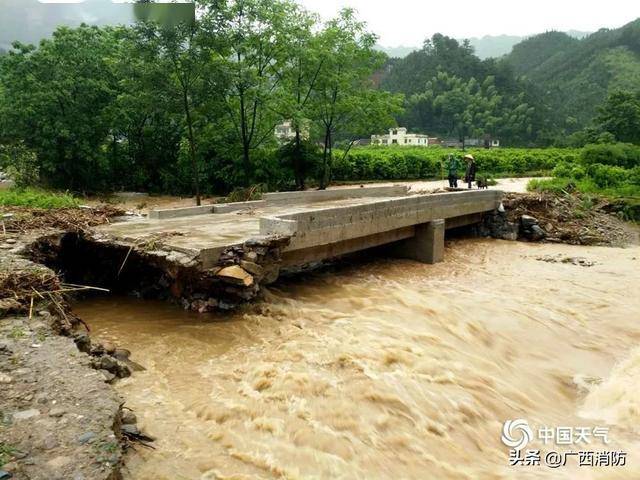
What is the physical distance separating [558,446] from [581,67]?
112 m

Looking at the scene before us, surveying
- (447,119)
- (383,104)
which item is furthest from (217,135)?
(447,119)

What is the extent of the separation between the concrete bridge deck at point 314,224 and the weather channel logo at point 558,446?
15.0ft

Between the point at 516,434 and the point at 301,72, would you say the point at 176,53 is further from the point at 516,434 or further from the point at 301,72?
the point at 516,434

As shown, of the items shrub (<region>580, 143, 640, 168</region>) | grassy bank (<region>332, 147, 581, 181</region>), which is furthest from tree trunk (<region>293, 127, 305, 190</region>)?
shrub (<region>580, 143, 640, 168</region>)

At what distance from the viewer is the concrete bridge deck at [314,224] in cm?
852

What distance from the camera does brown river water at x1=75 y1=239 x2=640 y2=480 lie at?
14.7 feet

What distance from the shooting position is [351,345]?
266 inches

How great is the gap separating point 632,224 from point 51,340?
18.6 metres

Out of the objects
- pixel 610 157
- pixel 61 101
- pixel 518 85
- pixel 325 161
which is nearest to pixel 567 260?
pixel 325 161

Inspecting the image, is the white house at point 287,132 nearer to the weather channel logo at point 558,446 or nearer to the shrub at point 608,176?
the shrub at point 608,176

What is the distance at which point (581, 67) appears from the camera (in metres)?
98.4

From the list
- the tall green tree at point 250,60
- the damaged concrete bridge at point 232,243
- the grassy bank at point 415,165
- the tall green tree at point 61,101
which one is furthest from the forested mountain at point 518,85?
the damaged concrete bridge at point 232,243

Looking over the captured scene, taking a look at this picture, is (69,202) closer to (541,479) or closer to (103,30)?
(541,479)

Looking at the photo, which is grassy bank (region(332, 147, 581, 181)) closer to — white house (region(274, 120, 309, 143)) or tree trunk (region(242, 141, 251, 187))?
white house (region(274, 120, 309, 143))
